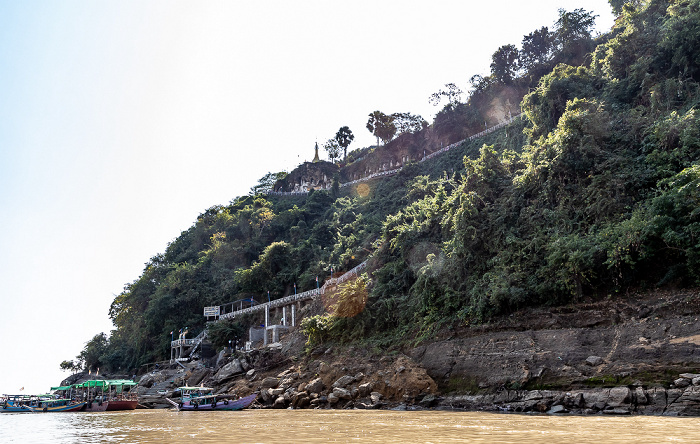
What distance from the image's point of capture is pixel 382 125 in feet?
243

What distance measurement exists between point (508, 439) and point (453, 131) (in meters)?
53.4

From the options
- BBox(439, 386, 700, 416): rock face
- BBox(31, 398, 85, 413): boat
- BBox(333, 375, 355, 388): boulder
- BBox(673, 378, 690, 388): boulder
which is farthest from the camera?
BBox(31, 398, 85, 413): boat

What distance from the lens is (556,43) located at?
50.9 m

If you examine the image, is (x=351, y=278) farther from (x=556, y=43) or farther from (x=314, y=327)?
(x=556, y=43)

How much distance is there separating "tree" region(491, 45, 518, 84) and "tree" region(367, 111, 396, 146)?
21553 mm

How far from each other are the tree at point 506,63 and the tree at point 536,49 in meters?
0.80

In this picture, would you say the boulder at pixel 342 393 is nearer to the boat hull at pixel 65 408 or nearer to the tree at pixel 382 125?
the boat hull at pixel 65 408

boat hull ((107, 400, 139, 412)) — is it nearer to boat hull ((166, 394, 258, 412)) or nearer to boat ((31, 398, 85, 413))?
boat ((31, 398, 85, 413))

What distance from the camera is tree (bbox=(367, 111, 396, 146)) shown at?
7388 centimetres

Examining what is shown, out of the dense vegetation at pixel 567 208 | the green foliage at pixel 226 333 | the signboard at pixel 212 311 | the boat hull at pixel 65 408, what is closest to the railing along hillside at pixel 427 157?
the dense vegetation at pixel 567 208

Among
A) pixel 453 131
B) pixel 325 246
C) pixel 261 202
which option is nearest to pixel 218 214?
pixel 261 202

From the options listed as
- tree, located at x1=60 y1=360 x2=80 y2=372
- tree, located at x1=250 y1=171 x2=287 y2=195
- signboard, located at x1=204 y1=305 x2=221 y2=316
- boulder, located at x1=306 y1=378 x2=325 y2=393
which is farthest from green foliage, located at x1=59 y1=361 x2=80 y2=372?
boulder, located at x1=306 y1=378 x2=325 y2=393

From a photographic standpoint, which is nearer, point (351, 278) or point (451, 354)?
point (451, 354)

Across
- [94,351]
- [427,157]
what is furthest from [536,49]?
[94,351]
